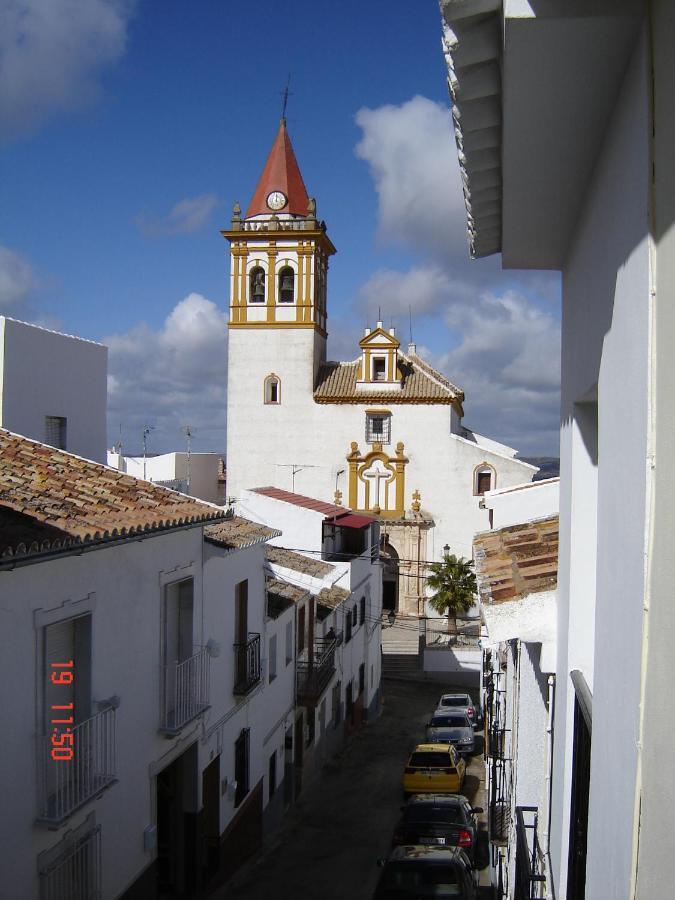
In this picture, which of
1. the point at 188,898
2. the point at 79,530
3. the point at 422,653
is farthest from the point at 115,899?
the point at 422,653

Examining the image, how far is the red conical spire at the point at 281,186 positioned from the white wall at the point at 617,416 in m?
39.4

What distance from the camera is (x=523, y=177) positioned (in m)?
3.41

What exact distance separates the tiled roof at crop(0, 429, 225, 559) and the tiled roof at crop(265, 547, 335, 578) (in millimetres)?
9950

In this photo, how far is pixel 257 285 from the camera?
4166 centimetres

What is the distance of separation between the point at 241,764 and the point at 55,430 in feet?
27.2

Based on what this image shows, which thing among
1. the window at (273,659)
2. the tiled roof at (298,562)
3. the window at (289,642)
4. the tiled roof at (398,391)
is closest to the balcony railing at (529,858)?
the window at (273,659)

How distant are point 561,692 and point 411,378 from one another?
37.5 metres

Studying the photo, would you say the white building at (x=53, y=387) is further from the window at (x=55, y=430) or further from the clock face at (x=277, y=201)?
the clock face at (x=277, y=201)

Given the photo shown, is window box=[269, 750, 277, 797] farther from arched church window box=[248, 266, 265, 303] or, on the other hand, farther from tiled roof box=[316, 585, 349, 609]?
arched church window box=[248, 266, 265, 303]

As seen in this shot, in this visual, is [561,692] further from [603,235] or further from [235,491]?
[235,491]

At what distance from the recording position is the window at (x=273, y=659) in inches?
659

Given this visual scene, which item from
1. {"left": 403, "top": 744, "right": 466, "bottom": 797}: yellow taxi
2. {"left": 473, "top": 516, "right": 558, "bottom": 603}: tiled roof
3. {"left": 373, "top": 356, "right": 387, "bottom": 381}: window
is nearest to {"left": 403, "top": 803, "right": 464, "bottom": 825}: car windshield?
{"left": 403, "top": 744, "right": 466, "bottom": 797}: yellow taxi

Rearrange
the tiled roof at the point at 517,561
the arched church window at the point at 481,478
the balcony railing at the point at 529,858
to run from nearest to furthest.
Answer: the balcony railing at the point at 529,858
the tiled roof at the point at 517,561
the arched church window at the point at 481,478


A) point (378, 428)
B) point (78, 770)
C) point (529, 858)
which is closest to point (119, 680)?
point (78, 770)
